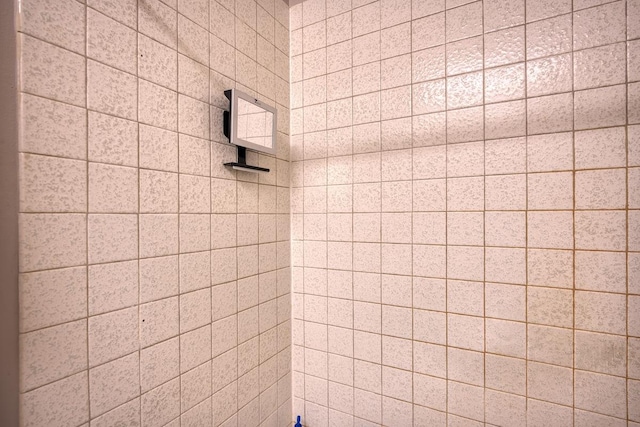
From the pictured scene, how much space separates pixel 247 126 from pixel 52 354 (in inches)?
38.1

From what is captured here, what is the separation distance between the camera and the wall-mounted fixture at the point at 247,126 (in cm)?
122

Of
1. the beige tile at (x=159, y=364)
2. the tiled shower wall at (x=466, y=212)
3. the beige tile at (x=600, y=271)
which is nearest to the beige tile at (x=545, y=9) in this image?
the tiled shower wall at (x=466, y=212)

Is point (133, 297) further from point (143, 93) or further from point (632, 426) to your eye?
point (632, 426)

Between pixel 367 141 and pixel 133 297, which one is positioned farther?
pixel 367 141

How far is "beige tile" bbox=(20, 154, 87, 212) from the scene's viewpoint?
28.4 inches

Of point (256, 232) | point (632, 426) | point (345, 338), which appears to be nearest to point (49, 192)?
point (256, 232)

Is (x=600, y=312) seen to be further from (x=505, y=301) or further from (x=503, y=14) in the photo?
(x=503, y=14)

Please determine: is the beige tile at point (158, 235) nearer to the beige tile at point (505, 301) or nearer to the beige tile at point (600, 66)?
the beige tile at point (505, 301)

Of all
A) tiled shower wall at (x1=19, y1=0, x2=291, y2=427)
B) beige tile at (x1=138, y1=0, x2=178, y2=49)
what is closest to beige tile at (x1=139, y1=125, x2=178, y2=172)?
tiled shower wall at (x1=19, y1=0, x2=291, y2=427)

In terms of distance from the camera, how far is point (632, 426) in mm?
1062

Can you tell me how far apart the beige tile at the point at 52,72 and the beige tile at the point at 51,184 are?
16 centimetres

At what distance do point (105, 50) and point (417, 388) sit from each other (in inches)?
67.6

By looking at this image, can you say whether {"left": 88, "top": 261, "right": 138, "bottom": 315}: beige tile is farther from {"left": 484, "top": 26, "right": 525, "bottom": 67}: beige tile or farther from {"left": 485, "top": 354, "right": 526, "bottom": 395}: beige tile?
{"left": 484, "top": 26, "right": 525, "bottom": 67}: beige tile

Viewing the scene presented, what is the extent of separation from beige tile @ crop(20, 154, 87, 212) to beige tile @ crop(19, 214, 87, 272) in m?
0.02
